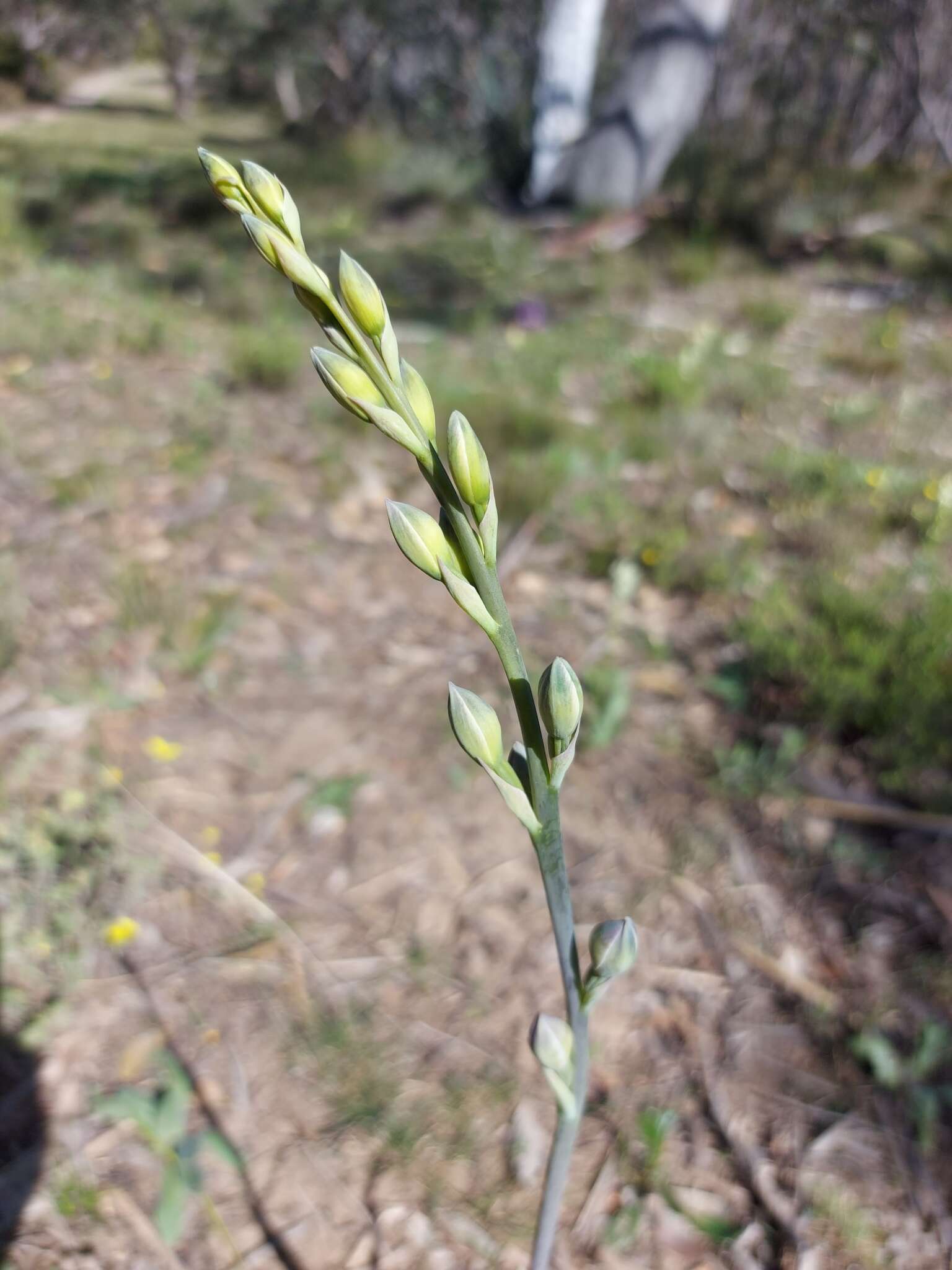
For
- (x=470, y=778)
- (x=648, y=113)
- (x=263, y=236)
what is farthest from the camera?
(x=648, y=113)

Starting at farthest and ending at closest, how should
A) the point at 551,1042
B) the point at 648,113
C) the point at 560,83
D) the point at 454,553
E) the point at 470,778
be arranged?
the point at 560,83, the point at 648,113, the point at 470,778, the point at 551,1042, the point at 454,553

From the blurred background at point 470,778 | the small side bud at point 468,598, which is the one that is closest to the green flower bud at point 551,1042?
the small side bud at point 468,598

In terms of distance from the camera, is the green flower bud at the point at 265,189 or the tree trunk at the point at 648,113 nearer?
the green flower bud at the point at 265,189

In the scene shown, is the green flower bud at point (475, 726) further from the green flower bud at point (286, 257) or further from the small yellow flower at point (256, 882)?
the small yellow flower at point (256, 882)

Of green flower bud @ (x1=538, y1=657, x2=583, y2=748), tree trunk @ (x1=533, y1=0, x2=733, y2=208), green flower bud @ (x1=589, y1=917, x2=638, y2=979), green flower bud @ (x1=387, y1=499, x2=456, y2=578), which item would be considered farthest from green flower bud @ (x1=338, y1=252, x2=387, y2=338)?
tree trunk @ (x1=533, y1=0, x2=733, y2=208)

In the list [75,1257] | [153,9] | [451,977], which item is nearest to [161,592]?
[451,977]

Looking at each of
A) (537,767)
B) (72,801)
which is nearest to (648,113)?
(72,801)

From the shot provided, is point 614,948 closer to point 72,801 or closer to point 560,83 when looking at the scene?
point 72,801
